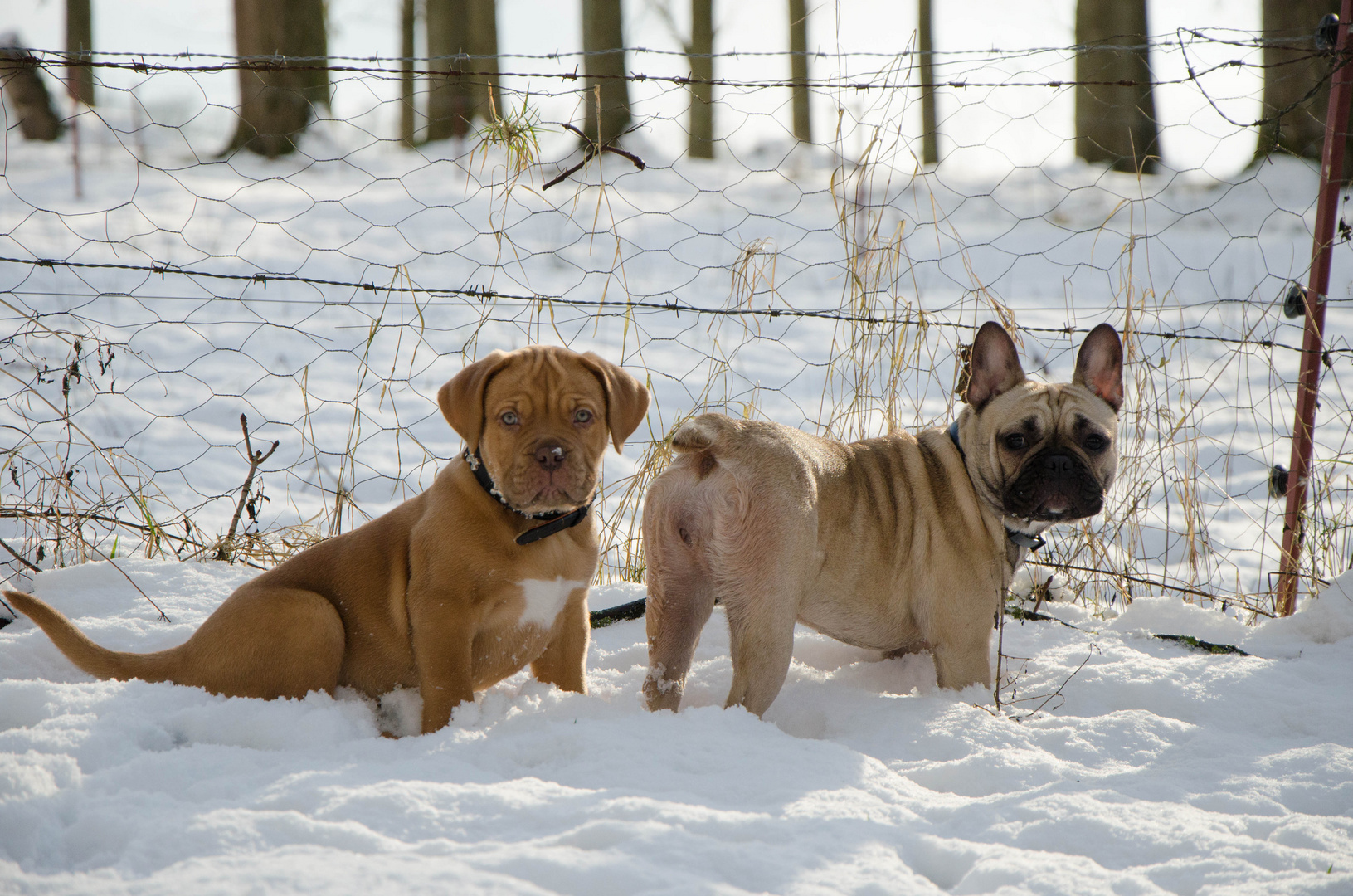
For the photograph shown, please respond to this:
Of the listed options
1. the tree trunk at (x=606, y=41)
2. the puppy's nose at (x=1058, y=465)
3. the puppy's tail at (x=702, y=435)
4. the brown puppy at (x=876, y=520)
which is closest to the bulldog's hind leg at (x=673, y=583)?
the brown puppy at (x=876, y=520)

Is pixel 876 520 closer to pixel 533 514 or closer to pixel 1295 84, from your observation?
pixel 533 514

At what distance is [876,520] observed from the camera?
132 inches

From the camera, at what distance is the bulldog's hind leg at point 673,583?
10.0 feet

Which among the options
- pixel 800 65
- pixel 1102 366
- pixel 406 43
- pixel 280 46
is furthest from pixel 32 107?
pixel 1102 366

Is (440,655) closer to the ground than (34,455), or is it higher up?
closer to the ground

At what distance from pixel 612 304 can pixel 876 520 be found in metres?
1.46

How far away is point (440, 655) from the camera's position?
2703mm

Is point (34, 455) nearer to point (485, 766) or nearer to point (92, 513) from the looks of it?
point (92, 513)

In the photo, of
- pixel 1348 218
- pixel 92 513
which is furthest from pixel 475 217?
pixel 1348 218

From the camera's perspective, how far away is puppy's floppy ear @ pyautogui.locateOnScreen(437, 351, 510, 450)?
2820 mm

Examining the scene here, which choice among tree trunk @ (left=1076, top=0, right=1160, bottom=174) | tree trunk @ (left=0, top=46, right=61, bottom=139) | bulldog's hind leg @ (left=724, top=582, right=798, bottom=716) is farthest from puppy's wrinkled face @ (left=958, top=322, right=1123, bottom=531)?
tree trunk @ (left=0, top=46, right=61, bottom=139)

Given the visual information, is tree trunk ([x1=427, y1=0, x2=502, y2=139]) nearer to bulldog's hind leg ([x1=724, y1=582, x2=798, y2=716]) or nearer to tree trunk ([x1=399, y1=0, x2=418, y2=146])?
tree trunk ([x1=399, y1=0, x2=418, y2=146])

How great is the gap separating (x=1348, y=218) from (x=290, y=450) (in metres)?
11.3

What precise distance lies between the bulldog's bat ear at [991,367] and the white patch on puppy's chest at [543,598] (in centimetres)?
172
